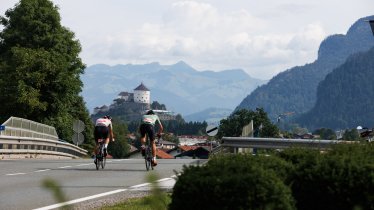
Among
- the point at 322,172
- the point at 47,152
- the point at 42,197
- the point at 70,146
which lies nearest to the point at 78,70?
the point at 70,146

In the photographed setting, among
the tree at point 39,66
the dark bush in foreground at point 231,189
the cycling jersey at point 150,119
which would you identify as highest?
the tree at point 39,66

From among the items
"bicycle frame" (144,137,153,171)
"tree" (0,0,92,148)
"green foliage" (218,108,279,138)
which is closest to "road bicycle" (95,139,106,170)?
"bicycle frame" (144,137,153,171)

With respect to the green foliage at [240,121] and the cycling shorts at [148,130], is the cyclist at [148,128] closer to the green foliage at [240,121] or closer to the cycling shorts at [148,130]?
the cycling shorts at [148,130]

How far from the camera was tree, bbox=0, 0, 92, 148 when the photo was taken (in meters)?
47.3

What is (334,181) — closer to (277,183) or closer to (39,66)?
(277,183)

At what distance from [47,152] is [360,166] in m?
28.3

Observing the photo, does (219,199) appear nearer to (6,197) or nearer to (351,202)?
(351,202)

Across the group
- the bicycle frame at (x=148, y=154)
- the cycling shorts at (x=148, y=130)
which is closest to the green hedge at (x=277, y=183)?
the cycling shorts at (x=148, y=130)

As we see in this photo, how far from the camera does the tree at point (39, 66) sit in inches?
1864

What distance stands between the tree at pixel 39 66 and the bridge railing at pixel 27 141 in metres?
8.79

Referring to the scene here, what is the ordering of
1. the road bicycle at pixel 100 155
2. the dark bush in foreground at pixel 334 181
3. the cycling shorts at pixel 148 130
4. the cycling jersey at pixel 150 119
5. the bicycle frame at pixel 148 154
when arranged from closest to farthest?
the dark bush in foreground at pixel 334 181
the cycling shorts at pixel 148 130
the cycling jersey at pixel 150 119
the bicycle frame at pixel 148 154
the road bicycle at pixel 100 155

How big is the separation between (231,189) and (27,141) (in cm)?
2553

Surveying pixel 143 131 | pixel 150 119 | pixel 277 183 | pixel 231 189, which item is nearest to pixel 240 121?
pixel 150 119

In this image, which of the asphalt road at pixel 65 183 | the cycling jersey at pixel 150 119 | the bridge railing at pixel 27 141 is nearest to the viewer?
the asphalt road at pixel 65 183
